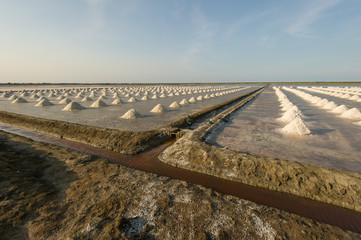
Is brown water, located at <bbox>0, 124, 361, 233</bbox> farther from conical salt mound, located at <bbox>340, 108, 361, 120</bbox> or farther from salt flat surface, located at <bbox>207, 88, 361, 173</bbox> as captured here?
conical salt mound, located at <bbox>340, 108, 361, 120</bbox>

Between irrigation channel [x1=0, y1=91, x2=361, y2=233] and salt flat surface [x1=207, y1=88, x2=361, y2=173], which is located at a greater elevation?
salt flat surface [x1=207, y1=88, x2=361, y2=173]

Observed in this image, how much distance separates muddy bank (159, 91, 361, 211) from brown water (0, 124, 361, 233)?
0.25m

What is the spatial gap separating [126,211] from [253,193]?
4388 millimetres

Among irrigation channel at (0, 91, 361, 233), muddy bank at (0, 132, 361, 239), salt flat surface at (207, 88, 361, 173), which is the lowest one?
irrigation channel at (0, 91, 361, 233)

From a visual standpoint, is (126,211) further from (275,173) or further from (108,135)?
(108,135)

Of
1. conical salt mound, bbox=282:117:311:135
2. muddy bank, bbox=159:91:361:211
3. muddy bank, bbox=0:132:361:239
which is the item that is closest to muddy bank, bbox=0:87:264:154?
muddy bank, bbox=159:91:361:211

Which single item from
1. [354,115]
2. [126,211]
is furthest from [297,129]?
[126,211]

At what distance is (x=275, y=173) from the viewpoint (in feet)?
20.5

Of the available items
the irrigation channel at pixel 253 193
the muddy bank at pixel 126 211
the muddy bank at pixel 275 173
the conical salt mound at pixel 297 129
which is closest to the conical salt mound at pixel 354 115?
the conical salt mound at pixel 297 129

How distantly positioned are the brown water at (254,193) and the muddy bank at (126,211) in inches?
25.1

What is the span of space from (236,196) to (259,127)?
9103 millimetres

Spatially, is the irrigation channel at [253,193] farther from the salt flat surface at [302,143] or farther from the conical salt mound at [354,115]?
the conical salt mound at [354,115]

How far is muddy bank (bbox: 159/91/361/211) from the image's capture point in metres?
5.35

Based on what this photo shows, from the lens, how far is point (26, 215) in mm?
4148
